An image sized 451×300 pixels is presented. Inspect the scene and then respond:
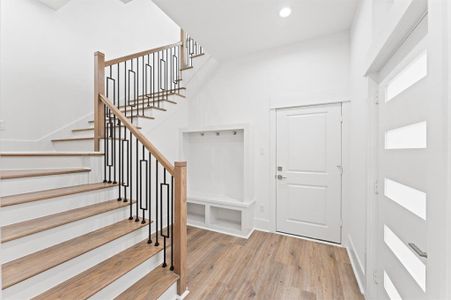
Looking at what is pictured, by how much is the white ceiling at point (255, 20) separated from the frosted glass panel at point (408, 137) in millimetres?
1764

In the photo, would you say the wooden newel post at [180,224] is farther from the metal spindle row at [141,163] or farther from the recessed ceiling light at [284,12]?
the recessed ceiling light at [284,12]

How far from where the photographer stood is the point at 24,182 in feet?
5.88

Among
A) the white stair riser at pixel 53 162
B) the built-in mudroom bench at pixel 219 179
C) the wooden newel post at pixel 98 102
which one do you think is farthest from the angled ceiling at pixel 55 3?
the built-in mudroom bench at pixel 219 179

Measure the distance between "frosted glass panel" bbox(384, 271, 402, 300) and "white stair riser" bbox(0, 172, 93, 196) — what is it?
293 centimetres

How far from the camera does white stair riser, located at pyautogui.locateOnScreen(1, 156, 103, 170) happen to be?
7.68ft

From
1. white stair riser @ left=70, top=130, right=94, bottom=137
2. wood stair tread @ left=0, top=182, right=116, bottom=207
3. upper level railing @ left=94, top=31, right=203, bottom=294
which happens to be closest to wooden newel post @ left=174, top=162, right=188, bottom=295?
upper level railing @ left=94, top=31, right=203, bottom=294

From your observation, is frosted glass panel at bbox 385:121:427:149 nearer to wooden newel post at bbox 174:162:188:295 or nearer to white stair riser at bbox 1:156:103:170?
wooden newel post at bbox 174:162:188:295

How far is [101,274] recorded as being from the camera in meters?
1.53

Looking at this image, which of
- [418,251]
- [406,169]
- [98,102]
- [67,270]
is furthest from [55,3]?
[418,251]

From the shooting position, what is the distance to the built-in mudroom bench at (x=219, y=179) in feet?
10.6

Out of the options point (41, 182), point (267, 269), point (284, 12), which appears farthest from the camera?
point (284, 12)

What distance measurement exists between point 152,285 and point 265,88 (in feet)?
9.79

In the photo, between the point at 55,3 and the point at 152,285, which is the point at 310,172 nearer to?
the point at 152,285

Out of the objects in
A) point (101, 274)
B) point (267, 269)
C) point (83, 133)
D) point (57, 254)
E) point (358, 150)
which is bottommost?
point (267, 269)
